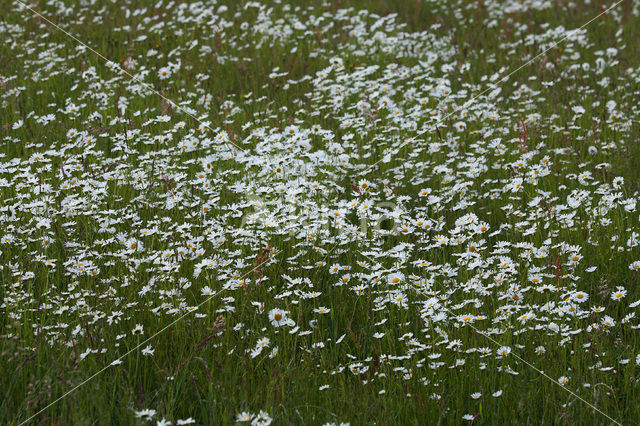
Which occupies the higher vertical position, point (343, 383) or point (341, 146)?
point (341, 146)

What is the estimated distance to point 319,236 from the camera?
4.39 m

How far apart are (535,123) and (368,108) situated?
1.46 m

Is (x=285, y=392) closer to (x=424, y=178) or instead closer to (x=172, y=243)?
(x=172, y=243)

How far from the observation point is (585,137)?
583 cm

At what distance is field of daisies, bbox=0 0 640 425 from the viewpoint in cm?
311

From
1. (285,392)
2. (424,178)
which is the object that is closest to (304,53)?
(424,178)

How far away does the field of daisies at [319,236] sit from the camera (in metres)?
3.11

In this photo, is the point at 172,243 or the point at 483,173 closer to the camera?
the point at 172,243

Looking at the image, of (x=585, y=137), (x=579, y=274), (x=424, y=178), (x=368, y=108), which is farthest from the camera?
(x=368, y=108)

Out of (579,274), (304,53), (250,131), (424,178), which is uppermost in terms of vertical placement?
(304,53)

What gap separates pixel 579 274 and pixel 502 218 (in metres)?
0.87

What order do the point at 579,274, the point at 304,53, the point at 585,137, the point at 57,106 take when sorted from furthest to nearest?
the point at 304,53 < the point at 57,106 < the point at 585,137 < the point at 579,274

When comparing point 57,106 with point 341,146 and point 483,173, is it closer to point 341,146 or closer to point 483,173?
point 341,146

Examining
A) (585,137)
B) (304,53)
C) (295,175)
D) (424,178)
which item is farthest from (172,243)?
(304,53)
